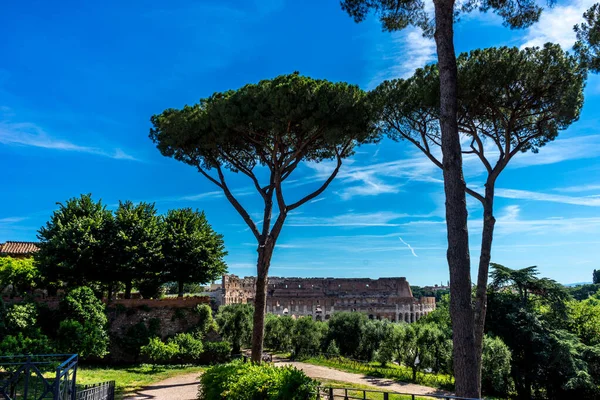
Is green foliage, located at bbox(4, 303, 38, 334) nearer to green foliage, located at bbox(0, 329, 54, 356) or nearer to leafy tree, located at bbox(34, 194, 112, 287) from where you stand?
green foliage, located at bbox(0, 329, 54, 356)

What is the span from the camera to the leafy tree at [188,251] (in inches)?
793

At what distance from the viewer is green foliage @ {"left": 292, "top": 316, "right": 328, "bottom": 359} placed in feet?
71.5

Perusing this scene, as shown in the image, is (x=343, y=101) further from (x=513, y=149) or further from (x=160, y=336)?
(x=160, y=336)

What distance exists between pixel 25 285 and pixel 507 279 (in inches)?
→ 920

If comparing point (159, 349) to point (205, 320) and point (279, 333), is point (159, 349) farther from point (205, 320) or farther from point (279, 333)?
point (279, 333)

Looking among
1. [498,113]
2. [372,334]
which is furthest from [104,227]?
[498,113]

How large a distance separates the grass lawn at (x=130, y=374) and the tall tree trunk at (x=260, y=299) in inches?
147

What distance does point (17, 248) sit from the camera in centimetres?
3002

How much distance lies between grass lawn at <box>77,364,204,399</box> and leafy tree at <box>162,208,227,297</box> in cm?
481

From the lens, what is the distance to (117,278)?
1909cm

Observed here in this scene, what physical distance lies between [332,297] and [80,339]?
98.1ft

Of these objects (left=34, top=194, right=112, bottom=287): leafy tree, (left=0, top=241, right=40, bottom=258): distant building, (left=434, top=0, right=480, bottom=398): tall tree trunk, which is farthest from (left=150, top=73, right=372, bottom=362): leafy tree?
(left=0, top=241, right=40, bottom=258): distant building

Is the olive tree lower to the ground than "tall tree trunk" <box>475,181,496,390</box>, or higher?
higher

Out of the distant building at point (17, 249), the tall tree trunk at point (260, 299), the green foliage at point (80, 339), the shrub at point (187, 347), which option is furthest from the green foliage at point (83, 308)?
the distant building at point (17, 249)
